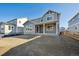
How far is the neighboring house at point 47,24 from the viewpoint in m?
7.58

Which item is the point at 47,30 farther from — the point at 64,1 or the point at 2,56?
the point at 2,56

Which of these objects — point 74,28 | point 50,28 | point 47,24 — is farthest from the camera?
point 47,24

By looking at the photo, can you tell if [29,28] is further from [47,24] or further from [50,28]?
[50,28]

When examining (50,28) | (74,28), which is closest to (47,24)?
(50,28)

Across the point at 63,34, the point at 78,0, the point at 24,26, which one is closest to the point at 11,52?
the point at 78,0

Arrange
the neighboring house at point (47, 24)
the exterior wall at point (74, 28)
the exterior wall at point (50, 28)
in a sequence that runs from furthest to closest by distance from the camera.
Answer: the exterior wall at point (50, 28), the neighboring house at point (47, 24), the exterior wall at point (74, 28)

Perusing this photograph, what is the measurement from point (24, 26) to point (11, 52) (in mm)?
7754

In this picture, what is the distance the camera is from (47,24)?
9.02 metres

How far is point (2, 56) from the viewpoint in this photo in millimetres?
2980

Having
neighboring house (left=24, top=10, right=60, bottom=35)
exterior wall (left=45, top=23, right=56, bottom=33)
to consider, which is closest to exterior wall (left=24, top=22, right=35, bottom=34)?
neighboring house (left=24, top=10, right=60, bottom=35)

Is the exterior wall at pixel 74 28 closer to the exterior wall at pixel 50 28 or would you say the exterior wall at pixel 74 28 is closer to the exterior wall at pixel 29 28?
the exterior wall at pixel 50 28

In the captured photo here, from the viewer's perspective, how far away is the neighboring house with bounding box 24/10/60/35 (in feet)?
24.9

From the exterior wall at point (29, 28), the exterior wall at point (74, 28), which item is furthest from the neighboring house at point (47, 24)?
the exterior wall at point (74, 28)

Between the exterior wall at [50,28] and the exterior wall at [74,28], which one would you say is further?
the exterior wall at [50,28]
